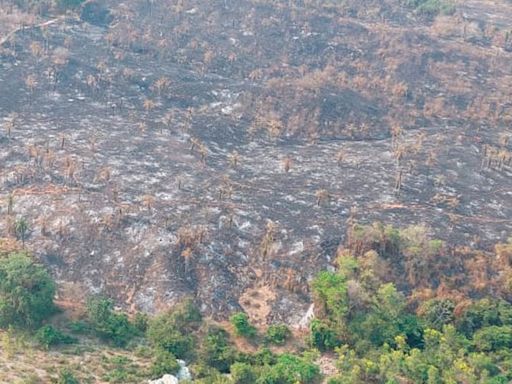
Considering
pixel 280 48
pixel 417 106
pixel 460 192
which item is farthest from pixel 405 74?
pixel 460 192

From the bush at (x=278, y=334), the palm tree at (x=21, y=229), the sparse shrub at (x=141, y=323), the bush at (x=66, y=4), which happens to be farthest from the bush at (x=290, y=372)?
the bush at (x=66, y=4)

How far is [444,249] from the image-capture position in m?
32.4

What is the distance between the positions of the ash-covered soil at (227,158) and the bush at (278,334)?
1.37 metres

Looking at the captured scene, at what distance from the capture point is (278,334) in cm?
2786

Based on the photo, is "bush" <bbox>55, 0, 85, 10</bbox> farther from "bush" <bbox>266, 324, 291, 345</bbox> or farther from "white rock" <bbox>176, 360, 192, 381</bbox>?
"white rock" <bbox>176, 360, 192, 381</bbox>

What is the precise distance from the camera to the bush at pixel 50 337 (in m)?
25.5

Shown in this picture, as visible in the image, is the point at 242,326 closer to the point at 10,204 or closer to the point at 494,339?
the point at 494,339

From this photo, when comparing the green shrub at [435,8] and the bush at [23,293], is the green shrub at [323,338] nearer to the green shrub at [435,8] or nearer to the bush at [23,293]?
the bush at [23,293]

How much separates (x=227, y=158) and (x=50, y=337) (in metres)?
18.7

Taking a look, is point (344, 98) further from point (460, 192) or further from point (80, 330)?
point (80, 330)

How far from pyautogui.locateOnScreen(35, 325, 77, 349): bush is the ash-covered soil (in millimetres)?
3666

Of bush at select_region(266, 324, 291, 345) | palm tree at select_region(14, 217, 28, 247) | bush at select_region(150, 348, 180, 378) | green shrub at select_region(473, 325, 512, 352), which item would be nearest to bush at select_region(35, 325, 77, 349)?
bush at select_region(150, 348, 180, 378)

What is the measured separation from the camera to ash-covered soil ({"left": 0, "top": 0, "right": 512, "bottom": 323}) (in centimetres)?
3159

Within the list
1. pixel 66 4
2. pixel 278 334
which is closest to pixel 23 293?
pixel 278 334
